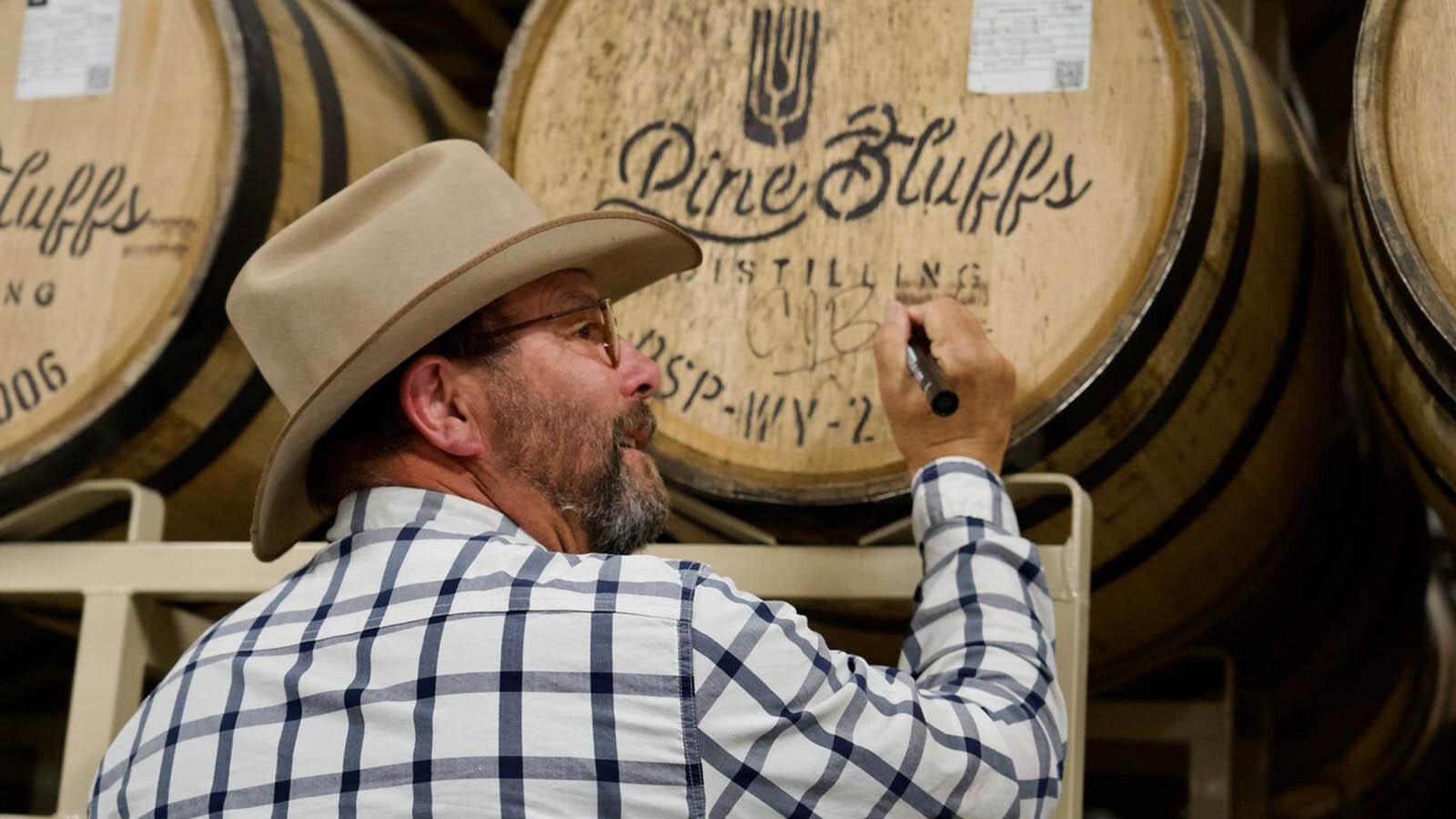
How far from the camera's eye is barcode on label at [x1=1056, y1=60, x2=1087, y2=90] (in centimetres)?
179

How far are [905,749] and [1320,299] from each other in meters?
0.97

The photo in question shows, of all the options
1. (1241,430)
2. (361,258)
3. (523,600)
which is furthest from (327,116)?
(1241,430)

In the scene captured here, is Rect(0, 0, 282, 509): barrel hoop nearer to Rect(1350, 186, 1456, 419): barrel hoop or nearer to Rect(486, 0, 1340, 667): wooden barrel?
Rect(486, 0, 1340, 667): wooden barrel

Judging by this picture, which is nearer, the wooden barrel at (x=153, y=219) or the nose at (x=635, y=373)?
the nose at (x=635, y=373)

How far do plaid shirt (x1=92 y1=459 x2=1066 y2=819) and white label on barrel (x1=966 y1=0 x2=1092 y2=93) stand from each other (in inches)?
26.9

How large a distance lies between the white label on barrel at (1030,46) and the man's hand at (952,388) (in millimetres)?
303

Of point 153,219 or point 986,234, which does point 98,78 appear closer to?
point 153,219

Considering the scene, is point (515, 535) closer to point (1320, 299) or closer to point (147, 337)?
point (147, 337)

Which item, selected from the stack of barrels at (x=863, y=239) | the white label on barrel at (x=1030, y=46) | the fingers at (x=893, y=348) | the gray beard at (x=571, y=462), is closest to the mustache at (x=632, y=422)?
the gray beard at (x=571, y=462)

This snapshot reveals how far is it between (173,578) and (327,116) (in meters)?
0.64

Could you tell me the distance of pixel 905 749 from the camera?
1.33m

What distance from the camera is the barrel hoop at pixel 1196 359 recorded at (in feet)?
5.68

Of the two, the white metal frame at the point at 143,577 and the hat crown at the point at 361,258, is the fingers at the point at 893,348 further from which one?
the hat crown at the point at 361,258

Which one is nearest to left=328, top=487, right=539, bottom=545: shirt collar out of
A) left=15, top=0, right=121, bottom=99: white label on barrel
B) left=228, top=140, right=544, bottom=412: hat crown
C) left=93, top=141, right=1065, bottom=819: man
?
left=93, top=141, right=1065, bottom=819: man
